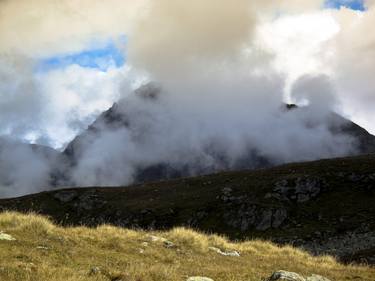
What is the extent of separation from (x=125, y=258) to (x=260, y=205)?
239ft

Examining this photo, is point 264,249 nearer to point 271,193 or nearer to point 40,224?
point 40,224

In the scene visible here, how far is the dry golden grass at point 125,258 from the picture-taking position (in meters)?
15.6

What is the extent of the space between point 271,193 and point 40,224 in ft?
248

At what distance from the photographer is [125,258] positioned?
20.2m

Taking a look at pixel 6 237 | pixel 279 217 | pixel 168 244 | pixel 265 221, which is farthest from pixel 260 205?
pixel 6 237

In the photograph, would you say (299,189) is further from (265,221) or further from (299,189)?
(265,221)

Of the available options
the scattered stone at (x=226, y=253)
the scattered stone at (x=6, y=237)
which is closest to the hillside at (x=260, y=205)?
the scattered stone at (x=226, y=253)

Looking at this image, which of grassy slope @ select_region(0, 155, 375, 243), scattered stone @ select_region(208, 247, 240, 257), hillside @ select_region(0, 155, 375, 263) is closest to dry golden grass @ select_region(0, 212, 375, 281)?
scattered stone @ select_region(208, 247, 240, 257)

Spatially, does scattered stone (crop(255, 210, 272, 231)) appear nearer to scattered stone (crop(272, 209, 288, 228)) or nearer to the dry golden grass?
scattered stone (crop(272, 209, 288, 228))

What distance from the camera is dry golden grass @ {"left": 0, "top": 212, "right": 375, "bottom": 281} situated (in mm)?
15633

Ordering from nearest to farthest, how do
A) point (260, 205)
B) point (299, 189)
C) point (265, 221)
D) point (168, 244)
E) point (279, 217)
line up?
point (168, 244) < point (279, 217) < point (265, 221) < point (260, 205) < point (299, 189)

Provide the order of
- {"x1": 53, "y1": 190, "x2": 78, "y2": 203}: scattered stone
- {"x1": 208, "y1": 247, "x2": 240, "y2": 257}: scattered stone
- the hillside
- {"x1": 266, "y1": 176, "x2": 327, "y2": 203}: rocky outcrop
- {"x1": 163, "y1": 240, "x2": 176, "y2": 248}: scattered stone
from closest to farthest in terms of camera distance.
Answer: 1. {"x1": 163, "y1": 240, "x2": 176, "y2": 248}: scattered stone
2. {"x1": 208, "y1": 247, "x2": 240, "y2": 257}: scattered stone
3. the hillside
4. {"x1": 266, "y1": 176, "x2": 327, "y2": 203}: rocky outcrop
5. {"x1": 53, "y1": 190, "x2": 78, "y2": 203}: scattered stone

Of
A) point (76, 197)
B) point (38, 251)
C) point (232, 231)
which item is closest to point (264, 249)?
point (38, 251)

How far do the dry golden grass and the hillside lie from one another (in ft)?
140
